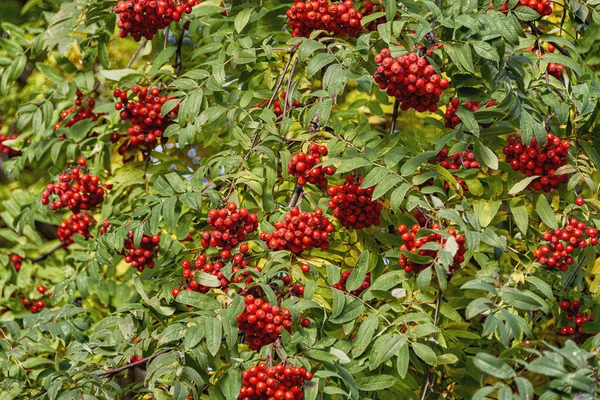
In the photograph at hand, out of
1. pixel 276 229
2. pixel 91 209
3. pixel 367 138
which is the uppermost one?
pixel 367 138

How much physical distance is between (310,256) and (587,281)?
129 cm

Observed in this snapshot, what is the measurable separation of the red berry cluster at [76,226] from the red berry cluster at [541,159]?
2213mm

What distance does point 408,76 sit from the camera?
296 cm

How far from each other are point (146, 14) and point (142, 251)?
1.00 m

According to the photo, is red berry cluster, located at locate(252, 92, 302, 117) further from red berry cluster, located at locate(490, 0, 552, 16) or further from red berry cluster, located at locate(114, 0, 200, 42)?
red berry cluster, located at locate(490, 0, 552, 16)

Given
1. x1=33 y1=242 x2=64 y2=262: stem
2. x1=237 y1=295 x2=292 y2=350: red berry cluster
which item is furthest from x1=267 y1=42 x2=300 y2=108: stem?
x1=33 y1=242 x2=64 y2=262: stem

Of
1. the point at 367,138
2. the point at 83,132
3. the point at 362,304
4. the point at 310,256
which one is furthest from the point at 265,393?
the point at 83,132

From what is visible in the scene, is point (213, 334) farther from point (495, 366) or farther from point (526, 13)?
point (526, 13)

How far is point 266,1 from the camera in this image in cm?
404

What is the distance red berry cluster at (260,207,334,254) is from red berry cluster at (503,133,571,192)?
0.74 m

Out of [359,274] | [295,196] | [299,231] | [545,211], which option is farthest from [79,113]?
[545,211]

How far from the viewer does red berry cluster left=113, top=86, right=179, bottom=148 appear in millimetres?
3953

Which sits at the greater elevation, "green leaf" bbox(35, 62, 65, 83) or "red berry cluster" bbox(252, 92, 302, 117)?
"red berry cluster" bbox(252, 92, 302, 117)

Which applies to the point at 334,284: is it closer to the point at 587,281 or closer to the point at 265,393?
the point at 265,393
